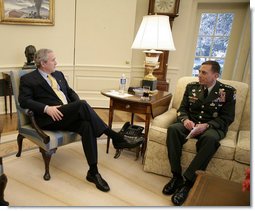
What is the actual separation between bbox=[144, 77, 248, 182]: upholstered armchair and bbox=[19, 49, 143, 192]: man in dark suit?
379 mm

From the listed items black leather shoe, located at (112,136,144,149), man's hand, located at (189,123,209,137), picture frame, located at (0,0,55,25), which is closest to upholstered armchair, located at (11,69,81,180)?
black leather shoe, located at (112,136,144,149)

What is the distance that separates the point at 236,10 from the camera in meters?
3.80

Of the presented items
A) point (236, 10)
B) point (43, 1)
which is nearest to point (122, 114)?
A: point (43, 1)

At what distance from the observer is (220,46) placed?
159 inches

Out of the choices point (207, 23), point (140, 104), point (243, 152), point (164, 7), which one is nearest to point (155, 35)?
point (140, 104)

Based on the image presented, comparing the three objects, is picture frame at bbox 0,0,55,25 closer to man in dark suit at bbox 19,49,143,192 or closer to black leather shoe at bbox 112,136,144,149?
man in dark suit at bbox 19,49,143,192

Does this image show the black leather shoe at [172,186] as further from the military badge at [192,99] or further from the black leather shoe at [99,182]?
the military badge at [192,99]

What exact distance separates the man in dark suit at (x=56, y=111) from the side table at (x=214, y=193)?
0.82 metres

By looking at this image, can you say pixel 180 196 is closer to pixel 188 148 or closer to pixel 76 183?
pixel 188 148

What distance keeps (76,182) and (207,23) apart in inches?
133

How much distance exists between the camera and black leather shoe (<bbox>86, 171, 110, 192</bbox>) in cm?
187

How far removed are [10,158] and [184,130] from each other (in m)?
1.63

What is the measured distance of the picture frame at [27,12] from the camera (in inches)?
117

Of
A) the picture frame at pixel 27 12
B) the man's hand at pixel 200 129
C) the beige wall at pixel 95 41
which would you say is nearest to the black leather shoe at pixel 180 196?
the man's hand at pixel 200 129
